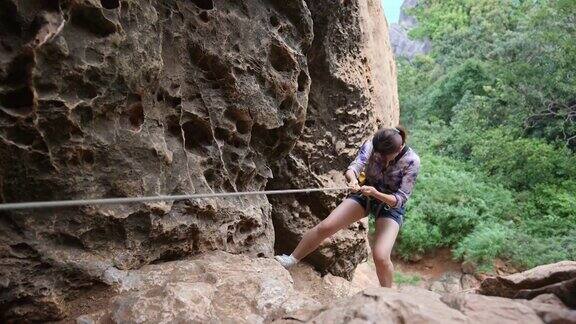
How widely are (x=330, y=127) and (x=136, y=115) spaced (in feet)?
9.39

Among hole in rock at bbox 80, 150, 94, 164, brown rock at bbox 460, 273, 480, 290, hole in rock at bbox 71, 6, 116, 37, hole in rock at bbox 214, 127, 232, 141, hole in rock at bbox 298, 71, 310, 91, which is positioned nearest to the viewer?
hole in rock at bbox 71, 6, 116, 37

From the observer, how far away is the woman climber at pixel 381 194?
3.75 m

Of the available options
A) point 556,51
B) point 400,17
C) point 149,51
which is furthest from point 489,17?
point 400,17

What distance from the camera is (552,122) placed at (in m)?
11.9

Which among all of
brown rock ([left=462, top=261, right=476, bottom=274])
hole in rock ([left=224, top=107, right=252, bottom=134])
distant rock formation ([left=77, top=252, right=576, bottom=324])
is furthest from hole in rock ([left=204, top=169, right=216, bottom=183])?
brown rock ([left=462, top=261, right=476, bottom=274])

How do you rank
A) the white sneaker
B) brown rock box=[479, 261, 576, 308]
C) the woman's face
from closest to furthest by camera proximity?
brown rock box=[479, 261, 576, 308], the woman's face, the white sneaker

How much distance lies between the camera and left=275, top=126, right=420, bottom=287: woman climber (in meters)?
3.75

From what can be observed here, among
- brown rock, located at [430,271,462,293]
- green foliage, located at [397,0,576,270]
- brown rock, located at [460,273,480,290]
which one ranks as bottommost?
brown rock, located at [430,271,462,293]

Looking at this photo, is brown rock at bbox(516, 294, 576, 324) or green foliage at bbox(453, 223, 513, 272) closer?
brown rock at bbox(516, 294, 576, 324)

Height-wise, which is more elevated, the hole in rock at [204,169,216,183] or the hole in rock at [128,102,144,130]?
the hole in rock at [128,102,144,130]

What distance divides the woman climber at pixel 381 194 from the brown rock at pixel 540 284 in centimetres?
113

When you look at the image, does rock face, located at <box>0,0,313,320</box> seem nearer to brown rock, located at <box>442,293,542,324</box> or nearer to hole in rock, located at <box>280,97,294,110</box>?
hole in rock, located at <box>280,97,294,110</box>

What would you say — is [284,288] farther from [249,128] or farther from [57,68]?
[57,68]

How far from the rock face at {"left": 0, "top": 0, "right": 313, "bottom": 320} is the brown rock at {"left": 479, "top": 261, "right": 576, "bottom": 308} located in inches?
83.0
